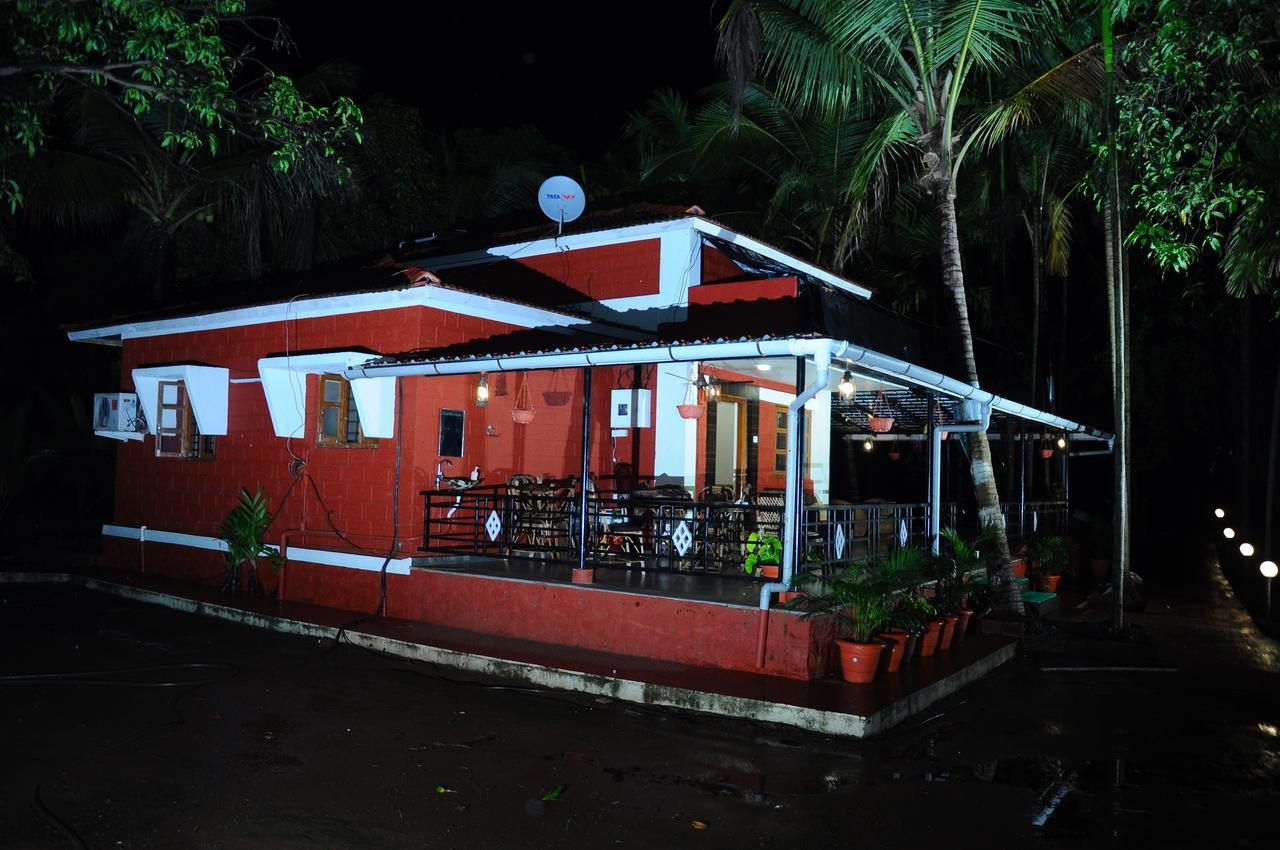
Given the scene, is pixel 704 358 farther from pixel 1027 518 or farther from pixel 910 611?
pixel 1027 518

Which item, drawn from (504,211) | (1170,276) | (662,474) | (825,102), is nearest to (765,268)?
(825,102)

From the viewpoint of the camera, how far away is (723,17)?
12180 millimetres

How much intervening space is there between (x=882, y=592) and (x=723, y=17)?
24.3 feet

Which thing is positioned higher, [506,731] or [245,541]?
[245,541]

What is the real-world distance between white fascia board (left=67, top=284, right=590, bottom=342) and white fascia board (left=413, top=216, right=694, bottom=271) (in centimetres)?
160

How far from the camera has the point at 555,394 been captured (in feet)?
47.6

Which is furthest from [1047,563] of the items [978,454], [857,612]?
[857,612]

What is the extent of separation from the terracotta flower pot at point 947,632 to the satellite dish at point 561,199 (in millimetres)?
8347

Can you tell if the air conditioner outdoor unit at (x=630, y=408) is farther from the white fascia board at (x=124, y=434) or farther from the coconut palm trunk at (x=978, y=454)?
the white fascia board at (x=124, y=434)

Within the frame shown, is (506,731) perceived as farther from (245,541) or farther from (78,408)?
(78,408)

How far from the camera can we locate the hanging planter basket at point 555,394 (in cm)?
1441

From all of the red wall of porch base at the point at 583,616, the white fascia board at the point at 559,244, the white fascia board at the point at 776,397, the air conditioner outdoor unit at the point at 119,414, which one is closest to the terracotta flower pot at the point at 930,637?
the red wall of porch base at the point at 583,616

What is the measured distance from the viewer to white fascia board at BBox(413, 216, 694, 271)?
14469 millimetres

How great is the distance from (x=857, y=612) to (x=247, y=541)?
28.9ft
